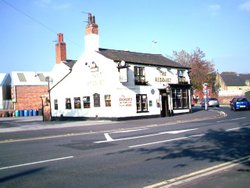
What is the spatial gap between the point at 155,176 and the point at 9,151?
23.0 ft

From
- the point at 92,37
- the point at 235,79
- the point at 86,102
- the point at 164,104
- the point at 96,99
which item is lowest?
the point at 164,104

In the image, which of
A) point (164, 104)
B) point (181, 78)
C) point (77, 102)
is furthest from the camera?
point (181, 78)

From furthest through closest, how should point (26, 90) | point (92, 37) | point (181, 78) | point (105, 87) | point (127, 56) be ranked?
point (26, 90) → point (181, 78) → point (127, 56) → point (92, 37) → point (105, 87)

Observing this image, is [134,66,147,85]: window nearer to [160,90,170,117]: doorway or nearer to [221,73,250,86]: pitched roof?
[160,90,170,117]: doorway

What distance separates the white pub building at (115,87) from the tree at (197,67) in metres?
35.9

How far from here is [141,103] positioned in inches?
1267

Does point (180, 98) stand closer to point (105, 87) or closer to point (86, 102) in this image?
point (105, 87)

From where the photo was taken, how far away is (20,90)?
188ft

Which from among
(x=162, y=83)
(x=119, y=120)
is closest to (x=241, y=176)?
(x=119, y=120)

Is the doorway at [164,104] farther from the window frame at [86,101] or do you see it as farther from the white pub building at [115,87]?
the window frame at [86,101]

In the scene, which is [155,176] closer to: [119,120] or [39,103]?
[119,120]

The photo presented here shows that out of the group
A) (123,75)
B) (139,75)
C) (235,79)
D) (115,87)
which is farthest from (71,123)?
(235,79)

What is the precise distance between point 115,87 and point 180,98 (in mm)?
9957

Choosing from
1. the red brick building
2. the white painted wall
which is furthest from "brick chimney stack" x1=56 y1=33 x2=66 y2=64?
the red brick building
